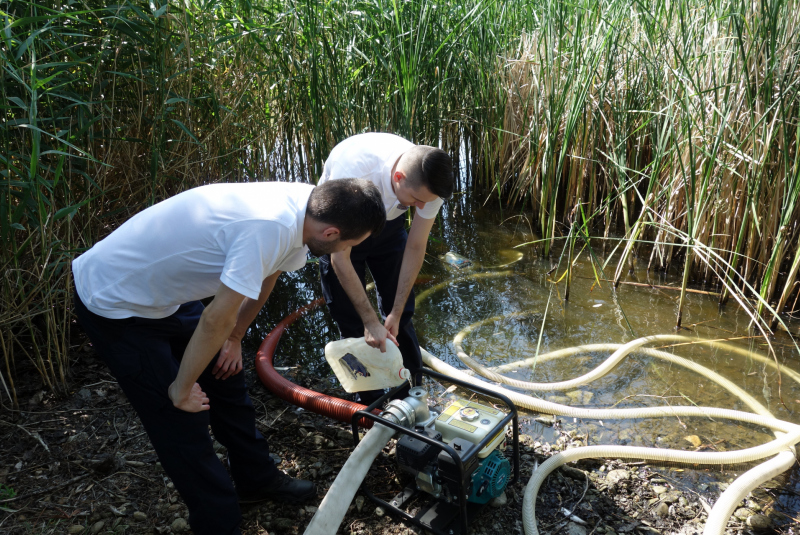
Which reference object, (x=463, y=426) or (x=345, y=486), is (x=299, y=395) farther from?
(x=463, y=426)

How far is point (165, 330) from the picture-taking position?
69.0 inches

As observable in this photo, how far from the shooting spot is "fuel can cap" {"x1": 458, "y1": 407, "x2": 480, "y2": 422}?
203 cm

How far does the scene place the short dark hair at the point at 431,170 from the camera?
2113mm

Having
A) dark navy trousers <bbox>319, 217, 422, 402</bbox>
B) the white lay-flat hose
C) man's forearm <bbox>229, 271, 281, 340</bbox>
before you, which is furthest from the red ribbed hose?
man's forearm <bbox>229, 271, 281, 340</bbox>

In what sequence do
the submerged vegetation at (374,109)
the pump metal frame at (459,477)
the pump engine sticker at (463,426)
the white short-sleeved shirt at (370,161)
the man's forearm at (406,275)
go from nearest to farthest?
the pump metal frame at (459,477)
the pump engine sticker at (463,426)
the white short-sleeved shirt at (370,161)
the man's forearm at (406,275)
the submerged vegetation at (374,109)

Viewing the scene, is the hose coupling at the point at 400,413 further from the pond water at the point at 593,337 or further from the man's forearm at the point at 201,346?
the pond water at the point at 593,337

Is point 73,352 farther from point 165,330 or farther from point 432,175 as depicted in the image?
point 432,175

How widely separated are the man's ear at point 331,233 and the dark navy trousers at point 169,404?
595 mm

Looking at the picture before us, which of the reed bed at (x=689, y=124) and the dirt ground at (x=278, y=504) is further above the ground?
the reed bed at (x=689, y=124)

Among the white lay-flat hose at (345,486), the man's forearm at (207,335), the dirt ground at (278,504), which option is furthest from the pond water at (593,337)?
the man's forearm at (207,335)

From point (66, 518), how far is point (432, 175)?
1933mm

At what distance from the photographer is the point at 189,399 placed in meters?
1.65

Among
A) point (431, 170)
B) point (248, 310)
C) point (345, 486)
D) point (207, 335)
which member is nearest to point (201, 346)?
point (207, 335)

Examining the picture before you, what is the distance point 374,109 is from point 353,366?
2550mm
